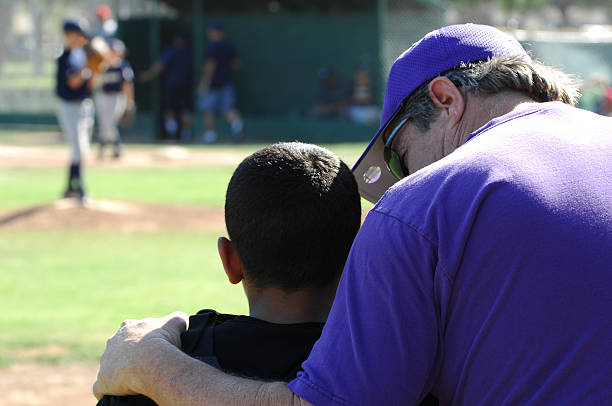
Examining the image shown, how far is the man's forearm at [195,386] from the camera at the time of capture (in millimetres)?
1766

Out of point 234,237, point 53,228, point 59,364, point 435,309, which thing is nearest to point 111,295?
point 59,364

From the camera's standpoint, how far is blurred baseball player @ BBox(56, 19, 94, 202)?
1170 centimetres

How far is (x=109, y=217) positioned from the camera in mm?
11359

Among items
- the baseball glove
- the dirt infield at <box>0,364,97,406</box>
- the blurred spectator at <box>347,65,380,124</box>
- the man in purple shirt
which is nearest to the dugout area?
the blurred spectator at <box>347,65,380,124</box>

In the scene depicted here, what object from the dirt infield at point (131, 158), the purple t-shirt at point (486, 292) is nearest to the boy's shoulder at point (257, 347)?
the purple t-shirt at point (486, 292)

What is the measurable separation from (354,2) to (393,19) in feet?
5.12

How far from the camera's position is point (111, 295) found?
7457 millimetres

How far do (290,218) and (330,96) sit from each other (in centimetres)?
2052

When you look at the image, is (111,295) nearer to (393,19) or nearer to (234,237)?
(234,237)

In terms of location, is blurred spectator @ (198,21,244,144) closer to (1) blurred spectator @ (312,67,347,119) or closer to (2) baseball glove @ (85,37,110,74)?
(1) blurred spectator @ (312,67,347,119)

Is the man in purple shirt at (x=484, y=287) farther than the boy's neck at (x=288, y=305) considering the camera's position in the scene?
No

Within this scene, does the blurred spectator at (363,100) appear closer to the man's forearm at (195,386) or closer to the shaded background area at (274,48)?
the shaded background area at (274,48)

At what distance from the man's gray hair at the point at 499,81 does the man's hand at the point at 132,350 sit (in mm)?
761

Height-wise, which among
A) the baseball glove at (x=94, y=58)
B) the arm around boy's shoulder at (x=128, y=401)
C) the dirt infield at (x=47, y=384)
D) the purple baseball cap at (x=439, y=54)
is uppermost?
the purple baseball cap at (x=439, y=54)
